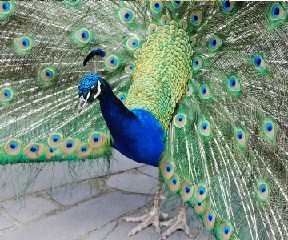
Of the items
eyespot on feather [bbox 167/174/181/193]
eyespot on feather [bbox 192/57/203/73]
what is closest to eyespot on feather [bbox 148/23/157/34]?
eyespot on feather [bbox 192/57/203/73]

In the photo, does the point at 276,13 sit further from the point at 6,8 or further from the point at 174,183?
the point at 6,8

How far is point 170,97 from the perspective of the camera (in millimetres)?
2252

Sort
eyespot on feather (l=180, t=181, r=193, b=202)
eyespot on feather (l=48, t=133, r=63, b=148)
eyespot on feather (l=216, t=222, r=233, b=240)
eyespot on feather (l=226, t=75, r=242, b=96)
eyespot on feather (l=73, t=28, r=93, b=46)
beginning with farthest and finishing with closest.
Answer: eyespot on feather (l=73, t=28, r=93, b=46), eyespot on feather (l=48, t=133, r=63, b=148), eyespot on feather (l=226, t=75, r=242, b=96), eyespot on feather (l=180, t=181, r=193, b=202), eyespot on feather (l=216, t=222, r=233, b=240)

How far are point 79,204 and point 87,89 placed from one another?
107 cm

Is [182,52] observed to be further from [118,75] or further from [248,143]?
[248,143]

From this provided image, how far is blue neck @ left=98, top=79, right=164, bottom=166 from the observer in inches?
77.5

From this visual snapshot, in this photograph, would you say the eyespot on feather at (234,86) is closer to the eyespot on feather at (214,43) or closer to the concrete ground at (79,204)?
the eyespot on feather at (214,43)

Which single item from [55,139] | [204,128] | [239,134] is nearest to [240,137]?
[239,134]

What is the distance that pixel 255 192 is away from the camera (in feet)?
6.56

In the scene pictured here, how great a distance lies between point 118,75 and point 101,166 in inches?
33.7

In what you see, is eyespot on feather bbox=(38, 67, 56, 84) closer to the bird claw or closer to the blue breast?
the blue breast

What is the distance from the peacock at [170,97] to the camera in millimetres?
2002

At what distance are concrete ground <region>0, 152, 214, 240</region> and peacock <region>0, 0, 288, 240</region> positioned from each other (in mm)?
138

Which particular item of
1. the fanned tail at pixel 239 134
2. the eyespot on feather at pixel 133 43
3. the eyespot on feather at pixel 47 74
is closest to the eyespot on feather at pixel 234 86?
the fanned tail at pixel 239 134
